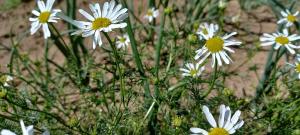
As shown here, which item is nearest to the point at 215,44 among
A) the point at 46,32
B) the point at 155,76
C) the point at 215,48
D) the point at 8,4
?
the point at 215,48

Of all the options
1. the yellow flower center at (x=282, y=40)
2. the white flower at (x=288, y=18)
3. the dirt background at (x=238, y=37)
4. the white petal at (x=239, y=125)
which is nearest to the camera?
the white petal at (x=239, y=125)

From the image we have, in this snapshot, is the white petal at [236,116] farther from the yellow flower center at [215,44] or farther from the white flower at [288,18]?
the white flower at [288,18]

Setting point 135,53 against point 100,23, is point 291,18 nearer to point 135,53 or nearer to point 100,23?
point 135,53

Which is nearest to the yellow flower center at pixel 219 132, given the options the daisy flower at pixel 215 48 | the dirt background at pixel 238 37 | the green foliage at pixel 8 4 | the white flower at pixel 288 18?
the daisy flower at pixel 215 48

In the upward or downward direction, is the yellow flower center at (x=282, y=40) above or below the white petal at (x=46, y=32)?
above

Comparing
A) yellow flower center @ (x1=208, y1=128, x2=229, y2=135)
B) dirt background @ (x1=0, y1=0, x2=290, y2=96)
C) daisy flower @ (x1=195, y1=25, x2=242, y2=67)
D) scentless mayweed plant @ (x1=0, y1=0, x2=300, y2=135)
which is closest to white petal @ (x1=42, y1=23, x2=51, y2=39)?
scentless mayweed plant @ (x1=0, y1=0, x2=300, y2=135)

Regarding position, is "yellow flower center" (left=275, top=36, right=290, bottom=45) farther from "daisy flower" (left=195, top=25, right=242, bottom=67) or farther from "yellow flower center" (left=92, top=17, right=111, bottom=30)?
"yellow flower center" (left=92, top=17, right=111, bottom=30)

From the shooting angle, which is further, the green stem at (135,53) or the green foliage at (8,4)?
the green foliage at (8,4)

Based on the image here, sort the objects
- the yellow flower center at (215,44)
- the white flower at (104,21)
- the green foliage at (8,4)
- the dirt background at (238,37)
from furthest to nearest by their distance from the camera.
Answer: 1. the green foliage at (8,4)
2. the dirt background at (238,37)
3. the yellow flower center at (215,44)
4. the white flower at (104,21)
